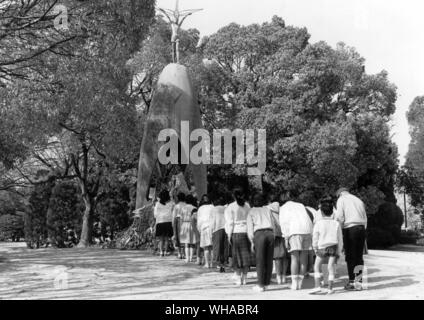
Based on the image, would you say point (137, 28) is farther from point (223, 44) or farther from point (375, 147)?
point (375, 147)

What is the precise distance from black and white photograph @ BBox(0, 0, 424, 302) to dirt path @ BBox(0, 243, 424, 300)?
0.05m

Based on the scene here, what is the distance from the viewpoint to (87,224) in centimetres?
2095

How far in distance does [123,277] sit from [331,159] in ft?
48.6

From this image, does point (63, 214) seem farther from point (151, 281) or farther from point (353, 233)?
point (353, 233)

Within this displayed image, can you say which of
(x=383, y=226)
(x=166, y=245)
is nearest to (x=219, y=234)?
(x=166, y=245)

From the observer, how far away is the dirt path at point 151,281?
25.3 feet

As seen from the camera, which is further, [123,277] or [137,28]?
[137,28]

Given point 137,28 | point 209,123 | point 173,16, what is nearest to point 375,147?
point 209,123

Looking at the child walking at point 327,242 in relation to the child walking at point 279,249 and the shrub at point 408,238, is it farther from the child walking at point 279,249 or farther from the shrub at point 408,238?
the shrub at point 408,238

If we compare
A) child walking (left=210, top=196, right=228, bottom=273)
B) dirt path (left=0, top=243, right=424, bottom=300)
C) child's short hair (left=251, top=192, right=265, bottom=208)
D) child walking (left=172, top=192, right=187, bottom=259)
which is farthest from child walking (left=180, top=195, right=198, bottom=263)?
child's short hair (left=251, top=192, right=265, bottom=208)

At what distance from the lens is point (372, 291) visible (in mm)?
8094

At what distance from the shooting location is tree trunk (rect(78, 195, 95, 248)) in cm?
2077

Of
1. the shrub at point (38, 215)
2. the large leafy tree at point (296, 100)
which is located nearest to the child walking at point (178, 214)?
the large leafy tree at point (296, 100)

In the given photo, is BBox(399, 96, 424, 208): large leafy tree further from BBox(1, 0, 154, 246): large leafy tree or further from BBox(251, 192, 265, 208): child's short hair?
BBox(251, 192, 265, 208): child's short hair
